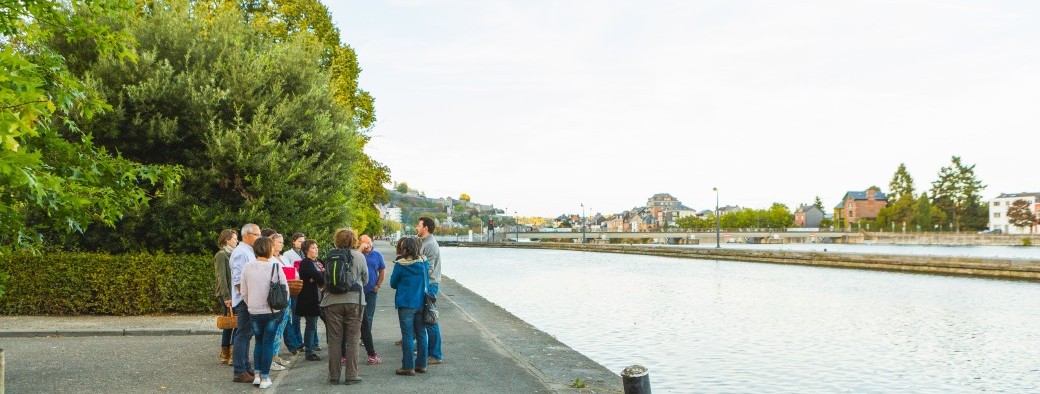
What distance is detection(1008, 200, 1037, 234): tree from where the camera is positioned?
166500 millimetres

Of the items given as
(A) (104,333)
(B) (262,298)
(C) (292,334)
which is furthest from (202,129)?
(B) (262,298)

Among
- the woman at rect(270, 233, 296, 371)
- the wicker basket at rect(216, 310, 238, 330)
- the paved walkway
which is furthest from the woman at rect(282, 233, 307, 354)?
the wicker basket at rect(216, 310, 238, 330)

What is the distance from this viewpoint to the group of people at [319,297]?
32.8 ft

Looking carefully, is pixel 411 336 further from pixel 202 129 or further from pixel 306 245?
pixel 202 129

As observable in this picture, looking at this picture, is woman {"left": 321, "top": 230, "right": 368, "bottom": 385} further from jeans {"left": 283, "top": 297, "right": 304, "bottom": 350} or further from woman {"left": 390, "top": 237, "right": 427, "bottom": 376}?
jeans {"left": 283, "top": 297, "right": 304, "bottom": 350}

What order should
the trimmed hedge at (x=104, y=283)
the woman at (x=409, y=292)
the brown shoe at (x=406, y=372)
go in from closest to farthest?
the woman at (x=409, y=292)
the brown shoe at (x=406, y=372)
the trimmed hedge at (x=104, y=283)

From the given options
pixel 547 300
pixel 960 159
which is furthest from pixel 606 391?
pixel 960 159

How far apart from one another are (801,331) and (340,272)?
17.8 meters

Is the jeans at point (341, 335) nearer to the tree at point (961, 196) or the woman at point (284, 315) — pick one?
the woman at point (284, 315)

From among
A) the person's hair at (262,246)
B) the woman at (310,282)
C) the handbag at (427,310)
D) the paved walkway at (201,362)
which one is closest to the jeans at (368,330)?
the paved walkway at (201,362)

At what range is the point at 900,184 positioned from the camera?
18575 centimetres

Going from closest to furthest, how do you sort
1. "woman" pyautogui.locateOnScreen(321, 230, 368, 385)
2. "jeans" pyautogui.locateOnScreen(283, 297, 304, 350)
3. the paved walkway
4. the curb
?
the paved walkway, "woman" pyautogui.locateOnScreen(321, 230, 368, 385), "jeans" pyautogui.locateOnScreen(283, 297, 304, 350), the curb

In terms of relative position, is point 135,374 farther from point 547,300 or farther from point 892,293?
point 892,293

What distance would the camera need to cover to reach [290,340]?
42.6 feet
